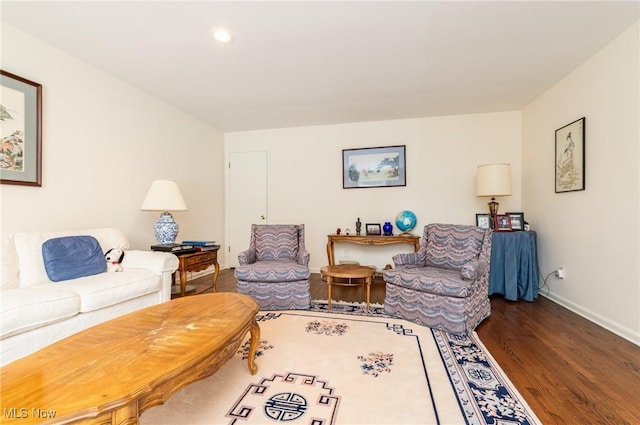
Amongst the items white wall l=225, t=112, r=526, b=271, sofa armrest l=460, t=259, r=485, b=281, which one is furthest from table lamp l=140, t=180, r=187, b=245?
sofa armrest l=460, t=259, r=485, b=281

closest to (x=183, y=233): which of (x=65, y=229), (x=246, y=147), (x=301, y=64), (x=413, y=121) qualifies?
(x=65, y=229)

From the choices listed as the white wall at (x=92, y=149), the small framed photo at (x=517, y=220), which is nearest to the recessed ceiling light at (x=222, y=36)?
the white wall at (x=92, y=149)

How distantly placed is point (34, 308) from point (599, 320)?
13.5 feet

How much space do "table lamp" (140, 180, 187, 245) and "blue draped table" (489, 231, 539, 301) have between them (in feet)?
11.6

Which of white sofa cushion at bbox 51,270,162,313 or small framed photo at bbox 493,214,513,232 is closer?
white sofa cushion at bbox 51,270,162,313

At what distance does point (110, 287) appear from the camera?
2.00m

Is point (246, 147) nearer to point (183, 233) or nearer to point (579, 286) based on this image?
point (183, 233)

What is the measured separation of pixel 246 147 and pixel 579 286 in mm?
4652

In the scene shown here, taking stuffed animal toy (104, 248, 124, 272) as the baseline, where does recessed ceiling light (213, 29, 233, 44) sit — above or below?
above

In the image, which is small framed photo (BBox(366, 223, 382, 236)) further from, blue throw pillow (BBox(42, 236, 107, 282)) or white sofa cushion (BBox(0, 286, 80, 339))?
white sofa cushion (BBox(0, 286, 80, 339))

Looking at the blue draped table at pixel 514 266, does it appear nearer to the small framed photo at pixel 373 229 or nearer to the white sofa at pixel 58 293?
the small framed photo at pixel 373 229

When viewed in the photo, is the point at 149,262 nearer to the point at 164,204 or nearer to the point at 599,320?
the point at 164,204

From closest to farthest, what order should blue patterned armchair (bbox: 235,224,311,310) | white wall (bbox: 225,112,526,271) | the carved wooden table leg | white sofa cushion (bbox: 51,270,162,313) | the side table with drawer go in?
the carved wooden table leg → white sofa cushion (bbox: 51,270,162,313) → blue patterned armchair (bbox: 235,224,311,310) → the side table with drawer → white wall (bbox: 225,112,526,271)

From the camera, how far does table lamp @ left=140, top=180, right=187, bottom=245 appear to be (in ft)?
9.61
